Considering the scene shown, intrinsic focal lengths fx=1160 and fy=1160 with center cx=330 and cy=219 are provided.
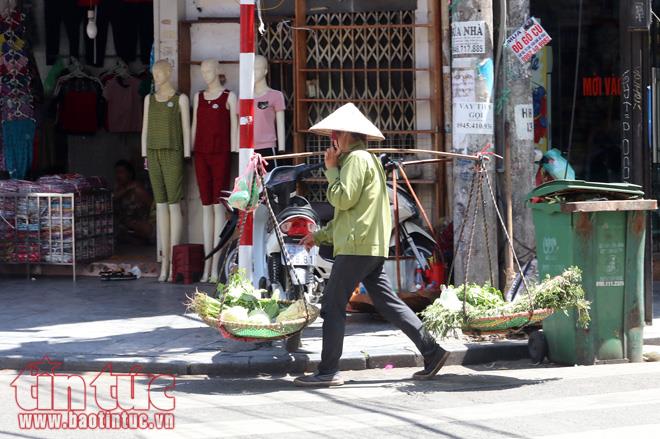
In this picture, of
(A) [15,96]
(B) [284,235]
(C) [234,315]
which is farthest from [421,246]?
(A) [15,96]

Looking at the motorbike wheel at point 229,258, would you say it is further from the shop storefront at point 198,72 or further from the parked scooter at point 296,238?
the shop storefront at point 198,72

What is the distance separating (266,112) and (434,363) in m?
4.84

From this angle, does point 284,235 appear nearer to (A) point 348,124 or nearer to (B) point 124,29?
(A) point 348,124

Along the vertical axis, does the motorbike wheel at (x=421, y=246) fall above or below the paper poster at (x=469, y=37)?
below

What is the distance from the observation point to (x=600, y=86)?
46.6 ft

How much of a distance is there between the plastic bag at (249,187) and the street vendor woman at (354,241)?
687 mm

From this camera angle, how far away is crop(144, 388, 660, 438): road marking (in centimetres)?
718

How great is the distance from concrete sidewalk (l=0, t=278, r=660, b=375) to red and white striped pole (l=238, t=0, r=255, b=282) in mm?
806

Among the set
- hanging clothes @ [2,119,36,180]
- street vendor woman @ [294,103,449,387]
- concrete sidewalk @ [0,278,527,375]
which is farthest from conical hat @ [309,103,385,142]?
hanging clothes @ [2,119,36,180]

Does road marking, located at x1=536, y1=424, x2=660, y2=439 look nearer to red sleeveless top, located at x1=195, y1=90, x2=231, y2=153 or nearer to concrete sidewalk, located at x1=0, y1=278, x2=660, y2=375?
concrete sidewalk, located at x1=0, y1=278, x2=660, y2=375

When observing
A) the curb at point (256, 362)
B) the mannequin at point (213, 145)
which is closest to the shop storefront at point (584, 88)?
the mannequin at point (213, 145)

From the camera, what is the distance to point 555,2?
1395 cm

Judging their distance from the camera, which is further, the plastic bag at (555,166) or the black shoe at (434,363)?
the plastic bag at (555,166)

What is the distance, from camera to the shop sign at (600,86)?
46.5 feet
